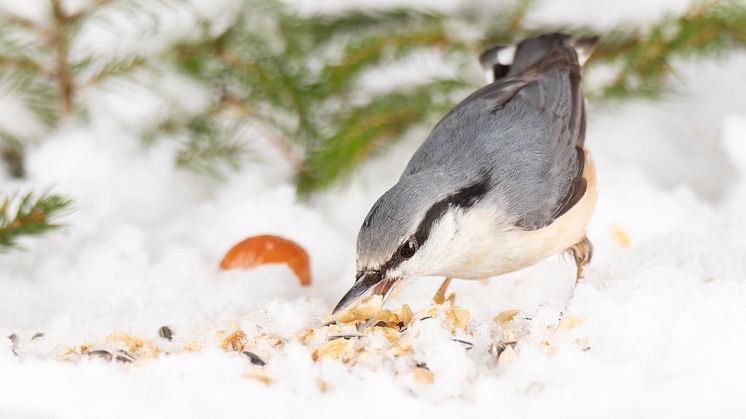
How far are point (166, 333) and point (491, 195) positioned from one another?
0.71 meters

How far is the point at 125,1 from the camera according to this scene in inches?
89.1

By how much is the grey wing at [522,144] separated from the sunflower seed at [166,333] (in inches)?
23.1

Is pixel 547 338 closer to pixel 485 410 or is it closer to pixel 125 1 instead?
pixel 485 410

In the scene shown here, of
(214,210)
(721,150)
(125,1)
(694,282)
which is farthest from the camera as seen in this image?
(721,150)

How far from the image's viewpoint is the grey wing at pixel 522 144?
6.06ft

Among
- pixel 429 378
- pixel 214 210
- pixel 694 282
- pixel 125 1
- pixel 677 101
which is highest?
pixel 125 1

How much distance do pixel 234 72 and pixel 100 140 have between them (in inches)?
18.3

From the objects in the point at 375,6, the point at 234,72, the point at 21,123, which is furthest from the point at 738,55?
the point at 21,123

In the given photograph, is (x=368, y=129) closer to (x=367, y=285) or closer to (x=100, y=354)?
(x=367, y=285)

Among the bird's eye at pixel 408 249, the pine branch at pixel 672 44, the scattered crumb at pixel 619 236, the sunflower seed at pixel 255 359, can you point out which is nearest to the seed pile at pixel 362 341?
the sunflower seed at pixel 255 359

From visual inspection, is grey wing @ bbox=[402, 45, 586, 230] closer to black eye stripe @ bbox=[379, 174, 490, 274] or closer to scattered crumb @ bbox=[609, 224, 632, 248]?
black eye stripe @ bbox=[379, 174, 490, 274]

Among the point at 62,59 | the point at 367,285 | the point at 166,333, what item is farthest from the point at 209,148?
the point at 367,285

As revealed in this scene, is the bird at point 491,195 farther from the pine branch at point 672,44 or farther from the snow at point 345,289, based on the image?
the pine branch at point 672,44

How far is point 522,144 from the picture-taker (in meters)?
1.92
